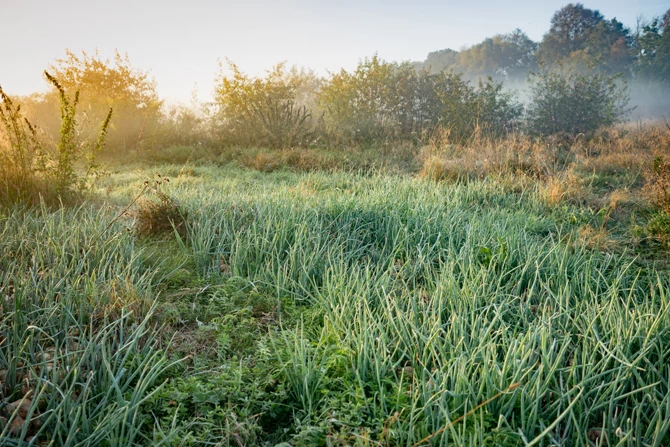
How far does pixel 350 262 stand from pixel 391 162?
21.5ft

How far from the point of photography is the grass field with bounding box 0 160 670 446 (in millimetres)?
1607

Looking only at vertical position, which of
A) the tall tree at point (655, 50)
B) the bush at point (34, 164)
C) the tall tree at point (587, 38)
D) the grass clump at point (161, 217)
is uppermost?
the tall tree at point (587, 38)

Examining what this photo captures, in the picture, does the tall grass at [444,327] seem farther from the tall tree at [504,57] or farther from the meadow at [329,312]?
the tall tree at [504,57]

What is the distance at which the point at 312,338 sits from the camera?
2.36 meters

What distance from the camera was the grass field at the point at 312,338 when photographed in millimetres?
1607

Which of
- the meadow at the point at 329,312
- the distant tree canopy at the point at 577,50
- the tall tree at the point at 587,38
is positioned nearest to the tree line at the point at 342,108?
the meadow at the point at 329,312

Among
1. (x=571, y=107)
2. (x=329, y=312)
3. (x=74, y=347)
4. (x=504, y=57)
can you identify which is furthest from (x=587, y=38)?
(x=74, y=347)

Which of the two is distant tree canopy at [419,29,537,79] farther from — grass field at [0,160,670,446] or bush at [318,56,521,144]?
grass field at [0,160,670,446]

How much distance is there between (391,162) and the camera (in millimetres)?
9578

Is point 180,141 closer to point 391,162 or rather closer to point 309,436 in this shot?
point 391,162

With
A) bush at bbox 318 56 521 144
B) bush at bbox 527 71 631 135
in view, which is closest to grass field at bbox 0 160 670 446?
bush at bbox 318 56 521 144

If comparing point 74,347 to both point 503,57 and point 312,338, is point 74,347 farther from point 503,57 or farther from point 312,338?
point 503,57

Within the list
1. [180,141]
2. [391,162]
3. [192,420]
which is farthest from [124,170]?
[192,420]

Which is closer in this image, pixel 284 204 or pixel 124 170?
pixel 284 204
